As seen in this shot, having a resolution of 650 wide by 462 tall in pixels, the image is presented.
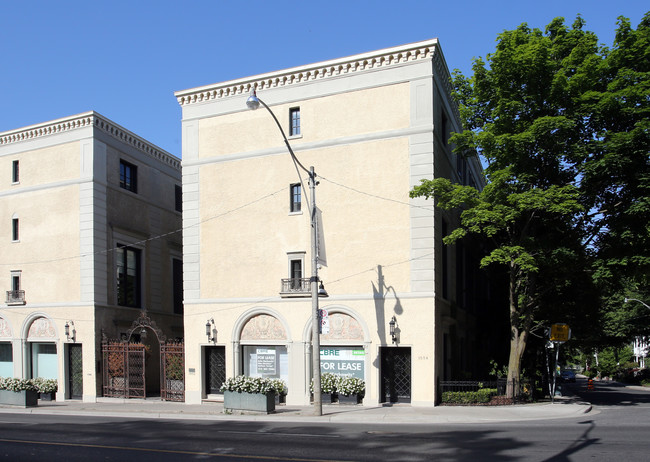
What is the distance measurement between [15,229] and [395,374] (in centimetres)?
2101

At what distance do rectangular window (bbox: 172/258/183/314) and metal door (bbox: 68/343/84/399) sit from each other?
6.71 meters

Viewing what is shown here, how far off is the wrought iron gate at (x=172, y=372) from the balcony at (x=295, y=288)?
19.4 feet

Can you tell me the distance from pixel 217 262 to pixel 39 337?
10673mm

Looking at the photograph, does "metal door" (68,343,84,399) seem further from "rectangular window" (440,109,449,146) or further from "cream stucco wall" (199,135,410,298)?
"rectangular window" (440,109,449,146)

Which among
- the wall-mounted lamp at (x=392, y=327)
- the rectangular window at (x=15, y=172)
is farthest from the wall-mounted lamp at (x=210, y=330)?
the rectangular window at (x=15, y=172)

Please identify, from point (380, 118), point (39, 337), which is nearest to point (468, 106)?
point (380, 118)

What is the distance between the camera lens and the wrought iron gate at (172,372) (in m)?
26.3

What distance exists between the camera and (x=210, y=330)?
83.4ft

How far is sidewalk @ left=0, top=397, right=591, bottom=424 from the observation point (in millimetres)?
18953

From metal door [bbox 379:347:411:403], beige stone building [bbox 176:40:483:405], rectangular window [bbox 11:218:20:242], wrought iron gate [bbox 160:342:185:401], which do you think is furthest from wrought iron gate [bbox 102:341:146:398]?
metal door [bbox 379:347:411:403]

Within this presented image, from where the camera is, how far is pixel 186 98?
27.2 meters

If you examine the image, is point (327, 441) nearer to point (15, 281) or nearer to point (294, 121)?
point (294, 121)

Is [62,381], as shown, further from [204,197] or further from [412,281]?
[412,281]

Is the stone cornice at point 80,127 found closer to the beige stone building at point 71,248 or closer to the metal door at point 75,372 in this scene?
the beige stone building at point 71,248
